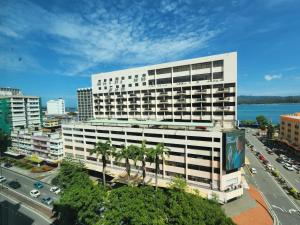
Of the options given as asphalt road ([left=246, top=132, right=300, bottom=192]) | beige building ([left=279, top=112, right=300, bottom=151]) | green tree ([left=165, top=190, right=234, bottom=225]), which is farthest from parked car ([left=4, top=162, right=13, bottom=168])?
beige building ([left=279, top=112, right=300, bottom=151])

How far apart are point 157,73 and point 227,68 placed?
20264 mm

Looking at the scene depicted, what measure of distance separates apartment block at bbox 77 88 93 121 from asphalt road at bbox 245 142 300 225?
353 feet

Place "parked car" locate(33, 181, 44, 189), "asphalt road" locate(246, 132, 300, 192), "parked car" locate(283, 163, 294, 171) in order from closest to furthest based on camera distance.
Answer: "asphalt road" locate(246, 132, 300, 192) < "parked car" locate(33, 181, 44, 189) < "parked car" locate(283, 163, 294, 171)

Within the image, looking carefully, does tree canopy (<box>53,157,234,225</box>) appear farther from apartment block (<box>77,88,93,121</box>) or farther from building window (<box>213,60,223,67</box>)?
apartment block (<box>77,88,93,121</box>)

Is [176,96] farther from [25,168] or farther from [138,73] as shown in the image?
[25,168]

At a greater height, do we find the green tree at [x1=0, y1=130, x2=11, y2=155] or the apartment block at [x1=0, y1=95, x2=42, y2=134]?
the apartment block at [x1=0, y1=95, x2=42, y2=134]

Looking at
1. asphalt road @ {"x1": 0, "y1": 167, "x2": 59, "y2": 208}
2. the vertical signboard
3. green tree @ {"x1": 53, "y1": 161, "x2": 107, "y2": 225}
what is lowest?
asphalt road @ {"x1": 0, "y1": 167, "x2": 59, "y2": 208}

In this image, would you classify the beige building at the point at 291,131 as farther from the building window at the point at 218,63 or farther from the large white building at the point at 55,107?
the large white building at the point at 55,107

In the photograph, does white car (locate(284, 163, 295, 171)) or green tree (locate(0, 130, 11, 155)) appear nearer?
white car (locate(284, 163, 295, 171))

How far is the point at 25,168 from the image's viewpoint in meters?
62.5

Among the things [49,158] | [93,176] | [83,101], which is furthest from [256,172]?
[83,101]

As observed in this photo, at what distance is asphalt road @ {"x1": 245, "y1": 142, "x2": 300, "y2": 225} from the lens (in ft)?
108

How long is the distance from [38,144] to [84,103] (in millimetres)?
73796

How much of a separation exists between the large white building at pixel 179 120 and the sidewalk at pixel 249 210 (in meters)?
1.93
